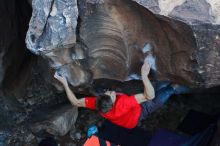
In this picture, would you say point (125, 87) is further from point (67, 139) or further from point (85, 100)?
point (67, 139)

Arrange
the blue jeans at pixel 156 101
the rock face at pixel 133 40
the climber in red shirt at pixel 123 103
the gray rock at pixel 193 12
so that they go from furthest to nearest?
the blue jeans at pixel 156 101 < the climber in red shirt at pixel 123 103 < the rock face at pixel 133 40 < the gray rock at pixel 193 12

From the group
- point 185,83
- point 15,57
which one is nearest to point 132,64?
point 185,83

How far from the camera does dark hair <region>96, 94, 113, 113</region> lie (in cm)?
363

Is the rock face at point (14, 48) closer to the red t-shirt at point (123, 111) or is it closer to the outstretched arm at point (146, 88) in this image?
the red t-shirt at point (123, 111)

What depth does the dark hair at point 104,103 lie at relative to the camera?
3631 mm

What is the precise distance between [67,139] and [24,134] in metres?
0.40

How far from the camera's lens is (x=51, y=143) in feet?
12.8

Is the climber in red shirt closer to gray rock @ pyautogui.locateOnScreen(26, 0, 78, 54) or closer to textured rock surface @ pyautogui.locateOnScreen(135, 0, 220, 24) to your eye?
gray rock @ pyautogui.locateOnScreen(26, 0, 78, 54)

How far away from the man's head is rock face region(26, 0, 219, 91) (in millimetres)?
169

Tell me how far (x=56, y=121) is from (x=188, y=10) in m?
1.62

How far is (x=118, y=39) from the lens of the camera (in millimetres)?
3293

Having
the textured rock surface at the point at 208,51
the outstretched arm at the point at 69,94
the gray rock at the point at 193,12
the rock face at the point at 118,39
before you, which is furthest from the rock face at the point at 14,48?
the textured rock surface at the point at 208,51

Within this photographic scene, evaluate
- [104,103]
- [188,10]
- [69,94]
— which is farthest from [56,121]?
[188,10]

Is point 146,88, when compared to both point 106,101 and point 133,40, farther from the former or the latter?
point 133,40
